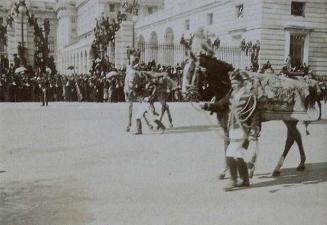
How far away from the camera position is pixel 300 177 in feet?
24.2

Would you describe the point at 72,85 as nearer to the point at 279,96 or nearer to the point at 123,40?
the point at 123,40

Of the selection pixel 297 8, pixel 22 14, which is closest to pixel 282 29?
pixel 297 8

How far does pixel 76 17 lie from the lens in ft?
263

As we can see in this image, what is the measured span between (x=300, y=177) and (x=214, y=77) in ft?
6.80

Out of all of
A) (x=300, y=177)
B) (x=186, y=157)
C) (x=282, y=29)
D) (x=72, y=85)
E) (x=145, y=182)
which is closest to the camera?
(x=145, y=182)

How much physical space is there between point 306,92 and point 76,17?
75.9 metres

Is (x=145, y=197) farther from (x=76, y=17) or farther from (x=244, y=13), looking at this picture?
(x=76, y=17)

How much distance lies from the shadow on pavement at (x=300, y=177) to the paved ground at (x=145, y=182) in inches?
0.6

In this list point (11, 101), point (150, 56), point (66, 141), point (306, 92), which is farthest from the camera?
point (150, 56)

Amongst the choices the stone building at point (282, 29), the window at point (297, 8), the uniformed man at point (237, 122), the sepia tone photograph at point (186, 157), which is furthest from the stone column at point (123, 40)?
the uniformed man at point (237, 122)

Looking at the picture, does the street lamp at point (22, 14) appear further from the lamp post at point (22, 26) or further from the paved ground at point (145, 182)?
the paved ground at point (145, 182)

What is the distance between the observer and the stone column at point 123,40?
2747cm

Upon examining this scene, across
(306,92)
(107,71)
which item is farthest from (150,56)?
(306,92)

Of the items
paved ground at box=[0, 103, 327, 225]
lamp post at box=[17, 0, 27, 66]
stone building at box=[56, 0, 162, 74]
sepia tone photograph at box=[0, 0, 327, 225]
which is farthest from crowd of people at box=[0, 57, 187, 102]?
stone building at box=[56, 0, 162, 74]
